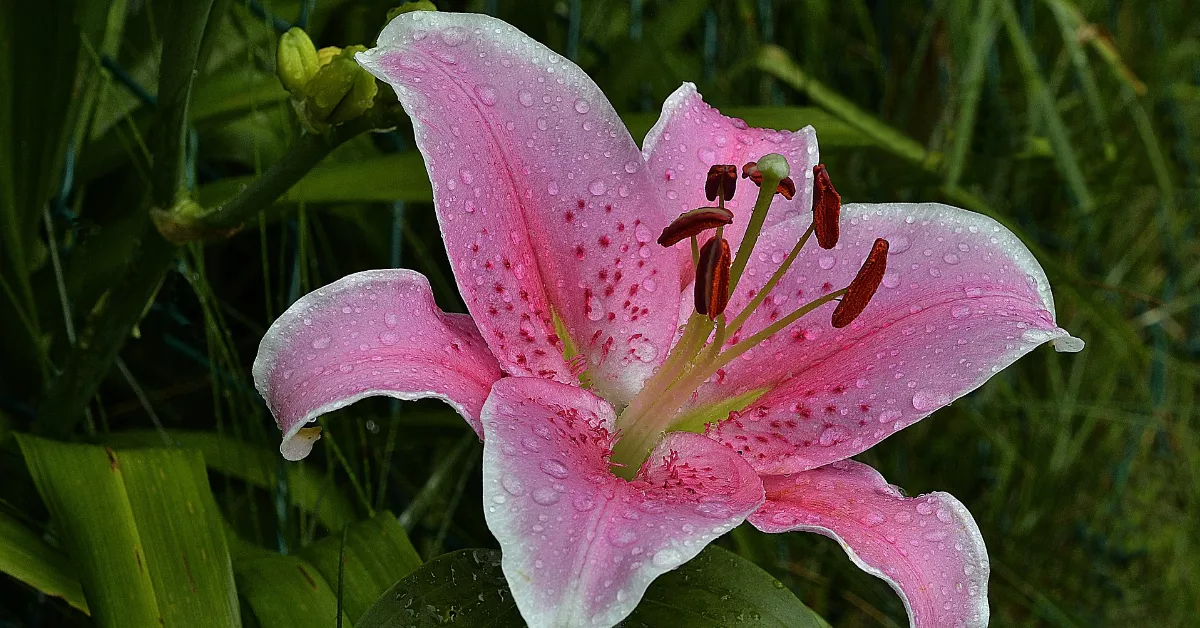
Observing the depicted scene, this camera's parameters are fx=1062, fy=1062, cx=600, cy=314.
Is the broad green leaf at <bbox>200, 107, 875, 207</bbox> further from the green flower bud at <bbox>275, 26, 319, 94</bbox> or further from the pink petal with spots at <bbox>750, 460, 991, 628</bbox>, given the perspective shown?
the pink petal with spots at <bbox>750, 460, 991, 628</bbox>

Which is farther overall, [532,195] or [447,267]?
[447,267]

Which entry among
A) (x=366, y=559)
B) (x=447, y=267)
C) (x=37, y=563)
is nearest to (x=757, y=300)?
(x=366, y=559)

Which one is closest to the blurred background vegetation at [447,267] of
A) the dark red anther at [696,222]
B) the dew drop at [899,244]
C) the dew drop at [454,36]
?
the dew drop at [454,36]

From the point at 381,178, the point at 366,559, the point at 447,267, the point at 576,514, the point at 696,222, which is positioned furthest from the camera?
the point at 447,267

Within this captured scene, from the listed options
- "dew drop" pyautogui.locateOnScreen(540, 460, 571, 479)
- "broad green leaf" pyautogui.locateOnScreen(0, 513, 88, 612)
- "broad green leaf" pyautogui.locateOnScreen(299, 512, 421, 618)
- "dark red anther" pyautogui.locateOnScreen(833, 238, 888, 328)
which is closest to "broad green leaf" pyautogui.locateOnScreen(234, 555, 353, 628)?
"broad green leaf" pyautogui.locateOnScreen(299, 512, 421, 618)

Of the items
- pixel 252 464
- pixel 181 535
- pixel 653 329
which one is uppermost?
pixel 653 329

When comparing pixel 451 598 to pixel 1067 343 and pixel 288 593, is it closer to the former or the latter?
pixel 288 593

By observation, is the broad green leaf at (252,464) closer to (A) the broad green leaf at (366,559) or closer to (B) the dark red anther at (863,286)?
(A) the broad green leaf at (366,559)
